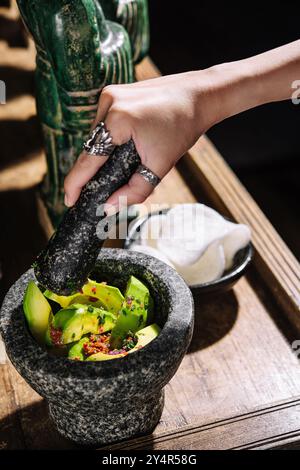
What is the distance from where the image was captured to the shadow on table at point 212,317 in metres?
1.07

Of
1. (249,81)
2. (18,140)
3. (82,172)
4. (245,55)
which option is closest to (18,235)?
(18,140)

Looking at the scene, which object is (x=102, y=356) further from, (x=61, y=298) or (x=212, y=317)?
(x=212, y=317)

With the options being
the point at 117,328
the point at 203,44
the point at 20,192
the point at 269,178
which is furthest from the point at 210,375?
the point at 203,44

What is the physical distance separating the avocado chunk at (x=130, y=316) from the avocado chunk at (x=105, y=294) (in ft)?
0.11

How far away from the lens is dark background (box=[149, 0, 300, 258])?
8.75ft

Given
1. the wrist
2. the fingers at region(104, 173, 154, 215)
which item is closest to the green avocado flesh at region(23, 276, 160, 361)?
the fingers at region(104, 173, 154, 215)

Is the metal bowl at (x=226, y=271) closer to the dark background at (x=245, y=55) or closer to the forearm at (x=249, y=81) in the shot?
the forearm at (x=249, y=81)

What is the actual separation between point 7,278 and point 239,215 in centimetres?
45

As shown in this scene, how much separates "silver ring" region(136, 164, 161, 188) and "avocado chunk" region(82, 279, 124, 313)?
162 millimetres

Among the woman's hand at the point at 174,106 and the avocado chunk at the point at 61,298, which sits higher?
the woman's hand at the point at 174,106

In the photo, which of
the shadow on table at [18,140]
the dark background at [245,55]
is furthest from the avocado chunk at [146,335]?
the dark background at [245,55]

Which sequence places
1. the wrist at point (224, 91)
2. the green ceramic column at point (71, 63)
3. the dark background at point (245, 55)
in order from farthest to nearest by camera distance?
the dark background at point (245, 55) → the green ceramic column at point (71, 63) → the wrist at point (224, 91)

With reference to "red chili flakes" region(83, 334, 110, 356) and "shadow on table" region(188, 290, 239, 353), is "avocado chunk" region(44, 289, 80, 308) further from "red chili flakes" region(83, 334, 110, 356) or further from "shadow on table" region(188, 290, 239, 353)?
"shadow on table" region(188, 290, 239, 353)

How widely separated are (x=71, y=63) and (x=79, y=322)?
1.45 feet
